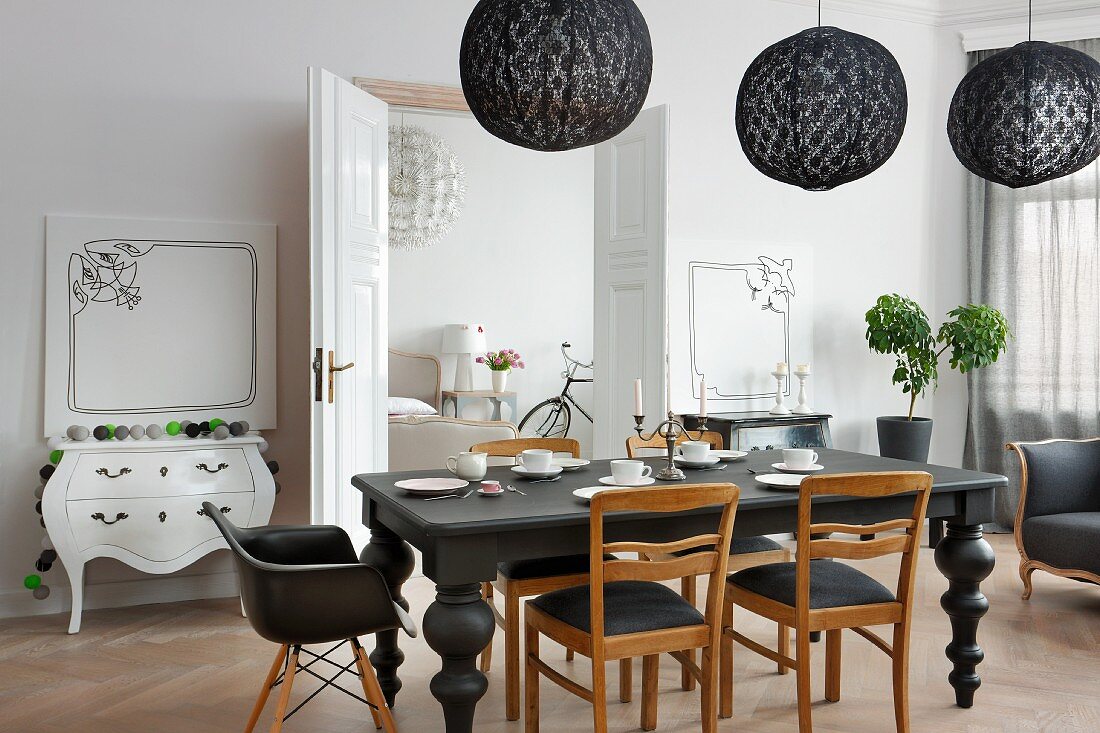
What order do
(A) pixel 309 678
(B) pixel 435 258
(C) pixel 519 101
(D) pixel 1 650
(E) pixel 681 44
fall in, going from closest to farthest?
(C) pixel 519 101
(A) pixel 309 678
(D) pixel 1 650
(E) pixel 681 44
(B) pixel 435 258

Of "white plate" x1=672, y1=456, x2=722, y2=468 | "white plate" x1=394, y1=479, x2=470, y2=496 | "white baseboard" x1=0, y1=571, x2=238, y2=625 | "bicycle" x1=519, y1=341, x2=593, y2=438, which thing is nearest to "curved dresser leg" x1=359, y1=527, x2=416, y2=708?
"white plate" x1=394, y1=479, x2=470, y2=496

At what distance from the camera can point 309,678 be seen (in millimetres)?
3350

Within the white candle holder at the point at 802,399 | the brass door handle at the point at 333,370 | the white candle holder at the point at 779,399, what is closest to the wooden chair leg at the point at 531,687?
the brass door handle at the point at 333,370

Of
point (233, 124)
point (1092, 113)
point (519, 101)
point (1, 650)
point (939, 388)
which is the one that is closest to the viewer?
point (519, 101)

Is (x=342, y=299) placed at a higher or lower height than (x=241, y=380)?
higher

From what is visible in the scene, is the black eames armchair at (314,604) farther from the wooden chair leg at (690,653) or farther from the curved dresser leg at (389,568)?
the wooden chair leg at (690,653)

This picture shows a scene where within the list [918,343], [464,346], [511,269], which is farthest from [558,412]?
[918,343]

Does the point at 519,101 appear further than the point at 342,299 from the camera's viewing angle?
No

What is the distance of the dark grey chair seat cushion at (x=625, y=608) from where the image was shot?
8.42 feet

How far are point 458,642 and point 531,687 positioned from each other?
53 cm

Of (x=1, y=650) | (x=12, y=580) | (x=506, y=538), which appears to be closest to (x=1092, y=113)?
(x=506, y=538)

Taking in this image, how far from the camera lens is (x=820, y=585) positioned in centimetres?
287

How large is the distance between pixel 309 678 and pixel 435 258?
16.4ft

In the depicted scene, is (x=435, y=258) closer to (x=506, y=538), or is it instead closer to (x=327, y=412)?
(x=327, y=412)
